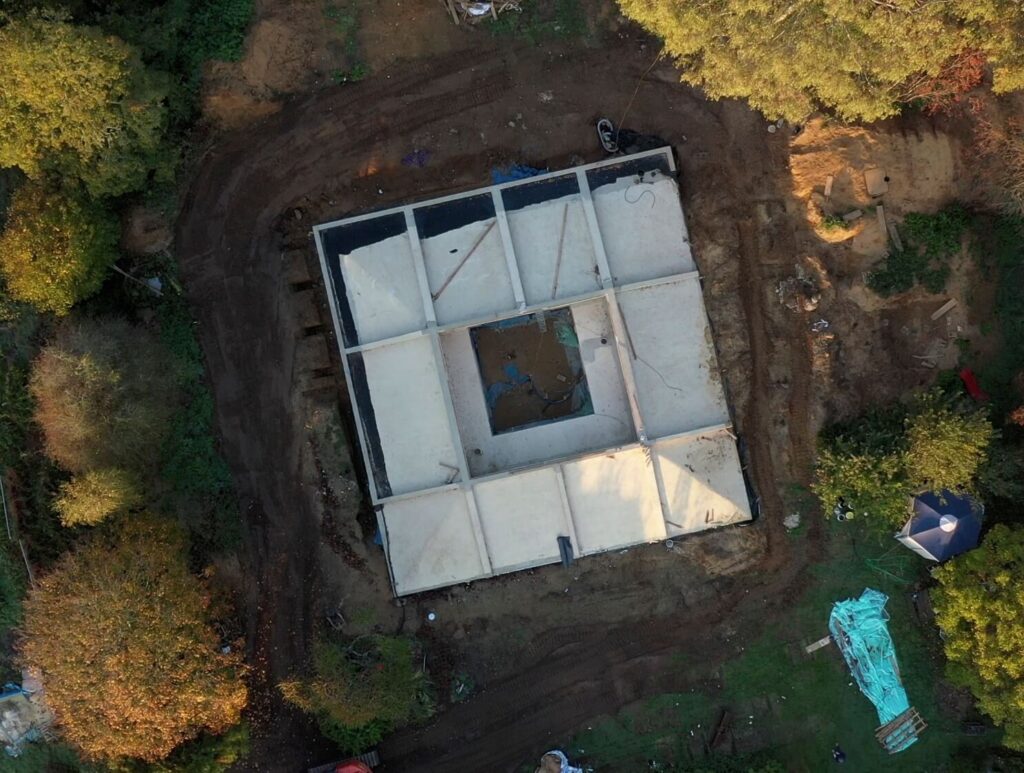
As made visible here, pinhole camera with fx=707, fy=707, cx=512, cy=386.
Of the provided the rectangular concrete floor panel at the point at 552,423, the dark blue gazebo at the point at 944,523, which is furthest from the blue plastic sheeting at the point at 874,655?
the rectangular concrete floor panel at the point at 552,423

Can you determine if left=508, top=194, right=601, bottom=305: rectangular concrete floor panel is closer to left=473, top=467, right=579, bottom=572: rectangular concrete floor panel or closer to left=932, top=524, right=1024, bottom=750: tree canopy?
left=473, top=467, right=579, bottom=572: rectangular concrete floor panel

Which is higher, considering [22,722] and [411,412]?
[411,412]

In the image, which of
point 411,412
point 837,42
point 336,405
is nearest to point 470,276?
point 411,412

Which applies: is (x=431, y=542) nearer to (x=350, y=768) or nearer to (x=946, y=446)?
(x=350, y=768)

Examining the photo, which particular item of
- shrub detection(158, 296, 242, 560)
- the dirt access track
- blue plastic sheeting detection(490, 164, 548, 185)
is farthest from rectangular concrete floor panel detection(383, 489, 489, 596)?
blue plastic sheeting detection(490, 164, 548, 185)

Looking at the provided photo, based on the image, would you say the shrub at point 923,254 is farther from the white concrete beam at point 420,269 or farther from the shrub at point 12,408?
the shrub at point 12,408

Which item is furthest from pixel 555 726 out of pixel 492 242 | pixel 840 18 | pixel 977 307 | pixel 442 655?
pixel 840 18
